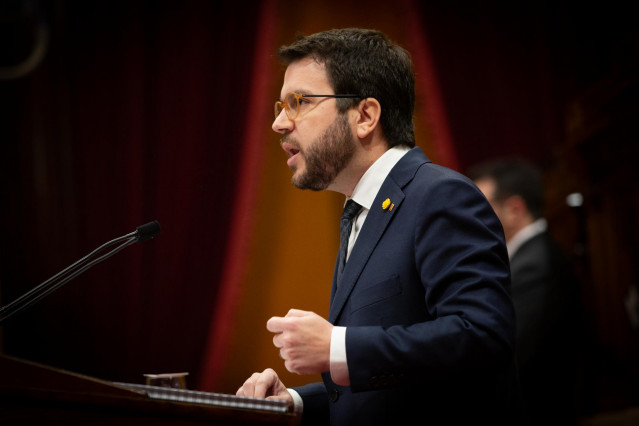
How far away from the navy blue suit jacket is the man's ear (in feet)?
0.56

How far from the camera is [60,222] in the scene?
3176 millimetres

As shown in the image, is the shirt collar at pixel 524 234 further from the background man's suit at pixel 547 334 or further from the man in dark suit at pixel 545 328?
the background man's suit at pixel 547 334

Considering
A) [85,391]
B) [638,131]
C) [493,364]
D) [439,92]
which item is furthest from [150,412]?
[638,131]

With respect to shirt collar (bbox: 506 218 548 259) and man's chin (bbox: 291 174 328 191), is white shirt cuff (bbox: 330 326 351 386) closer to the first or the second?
man's chin (bbox: 291 174 328 191)

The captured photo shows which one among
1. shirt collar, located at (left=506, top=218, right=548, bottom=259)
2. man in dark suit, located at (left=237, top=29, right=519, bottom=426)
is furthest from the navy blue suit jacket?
shirt collar, located at (left=506, top=218, right=548, bottom=259)

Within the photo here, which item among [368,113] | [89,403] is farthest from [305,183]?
[89,403]

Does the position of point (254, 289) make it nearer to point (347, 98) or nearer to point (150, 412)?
point (347, 98)

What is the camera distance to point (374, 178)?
1.45 metres

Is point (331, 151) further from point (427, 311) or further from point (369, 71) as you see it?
point (427, 311)

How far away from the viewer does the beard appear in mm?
1467

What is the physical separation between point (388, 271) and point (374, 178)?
0.29 metres

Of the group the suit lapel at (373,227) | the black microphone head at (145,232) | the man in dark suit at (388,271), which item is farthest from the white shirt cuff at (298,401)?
the black microphone head at (145,232)

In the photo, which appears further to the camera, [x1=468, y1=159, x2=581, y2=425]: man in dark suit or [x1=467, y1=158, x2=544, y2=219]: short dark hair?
[x1=467, y1=158, x2=544, y2=219]: short dark hair

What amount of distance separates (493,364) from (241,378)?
2381 mm
